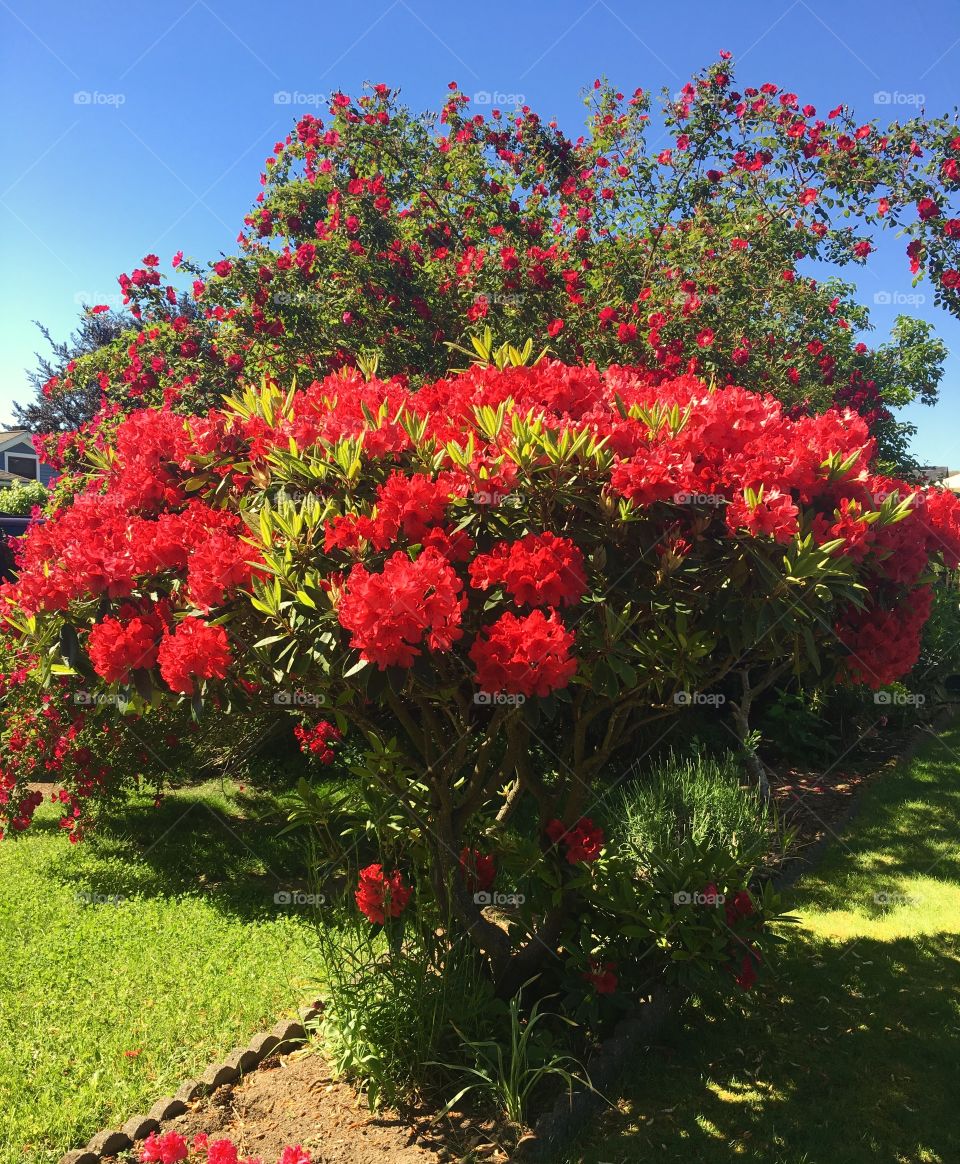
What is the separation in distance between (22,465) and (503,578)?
42.5 meters

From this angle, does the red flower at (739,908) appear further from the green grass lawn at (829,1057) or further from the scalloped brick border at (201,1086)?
the scalloped brick border at (201,1086)

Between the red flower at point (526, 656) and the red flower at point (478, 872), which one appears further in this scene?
the red flower at point (478, 872)

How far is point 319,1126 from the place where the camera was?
11.3 ft

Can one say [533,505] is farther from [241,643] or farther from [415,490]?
[241,643]

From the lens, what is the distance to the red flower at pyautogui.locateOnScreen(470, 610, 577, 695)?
274 cm

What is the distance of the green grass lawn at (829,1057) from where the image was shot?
11.3 ft

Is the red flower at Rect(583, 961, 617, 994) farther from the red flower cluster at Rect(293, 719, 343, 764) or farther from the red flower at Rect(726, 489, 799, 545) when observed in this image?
the red flower cluster at Rect(293, 719, 343, 764)

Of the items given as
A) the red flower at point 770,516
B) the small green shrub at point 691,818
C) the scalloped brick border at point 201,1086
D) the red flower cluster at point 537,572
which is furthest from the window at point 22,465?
the red flower at point 770,516

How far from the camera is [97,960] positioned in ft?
17.4

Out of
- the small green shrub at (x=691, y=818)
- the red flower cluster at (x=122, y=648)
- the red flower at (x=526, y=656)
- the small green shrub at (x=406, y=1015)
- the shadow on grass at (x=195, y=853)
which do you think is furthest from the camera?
the shadow on grass at (x=195, y=853)

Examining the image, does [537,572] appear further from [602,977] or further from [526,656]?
[602,977]

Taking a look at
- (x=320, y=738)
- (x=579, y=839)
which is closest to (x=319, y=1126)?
(x=579, y=839)

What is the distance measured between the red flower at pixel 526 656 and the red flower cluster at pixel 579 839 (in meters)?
1.60

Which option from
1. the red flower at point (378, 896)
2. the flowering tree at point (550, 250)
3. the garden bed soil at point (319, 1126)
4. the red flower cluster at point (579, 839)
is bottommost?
the garden bed soil at point (319, 1126)
